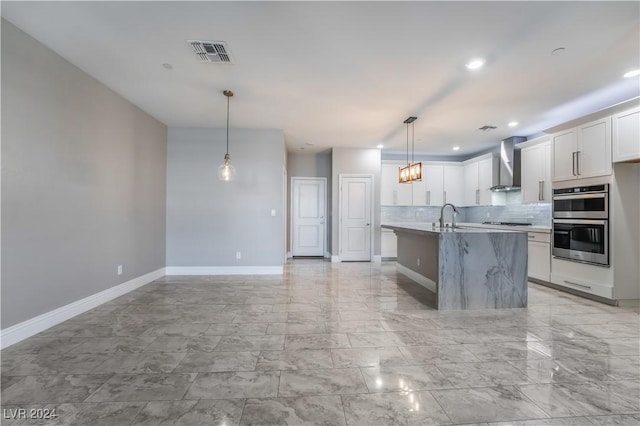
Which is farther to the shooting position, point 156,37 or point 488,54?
point 488,54

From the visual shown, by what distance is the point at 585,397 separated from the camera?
67.6 inches

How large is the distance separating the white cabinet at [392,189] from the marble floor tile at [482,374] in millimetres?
5100

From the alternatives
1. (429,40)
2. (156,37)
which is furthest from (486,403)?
(156,37)

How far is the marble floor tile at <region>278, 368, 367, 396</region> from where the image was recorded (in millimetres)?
1760

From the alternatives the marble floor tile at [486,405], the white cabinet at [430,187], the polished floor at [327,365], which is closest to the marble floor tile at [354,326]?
the polished floor at [327,365]

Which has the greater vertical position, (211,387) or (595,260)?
(595,260)

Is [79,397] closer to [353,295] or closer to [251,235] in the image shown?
[353,295]

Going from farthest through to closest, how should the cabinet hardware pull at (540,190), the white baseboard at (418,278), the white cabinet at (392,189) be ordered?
1. the white cabinet at (392,189)
2. the cabinet hardware pull at (540,190)
3. the white baseboard at (418,278)

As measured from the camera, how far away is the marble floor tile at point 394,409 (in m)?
1.50

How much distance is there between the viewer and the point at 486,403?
5.42ft

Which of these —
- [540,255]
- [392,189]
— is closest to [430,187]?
[392,189]

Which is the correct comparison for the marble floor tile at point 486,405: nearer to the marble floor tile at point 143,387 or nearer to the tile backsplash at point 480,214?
the marble floor tile at point 143,387

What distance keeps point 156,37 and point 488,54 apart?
3.13 m

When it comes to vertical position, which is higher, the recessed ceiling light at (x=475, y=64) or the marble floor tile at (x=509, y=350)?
the recessed ceiling light at (x=475, y=64)
